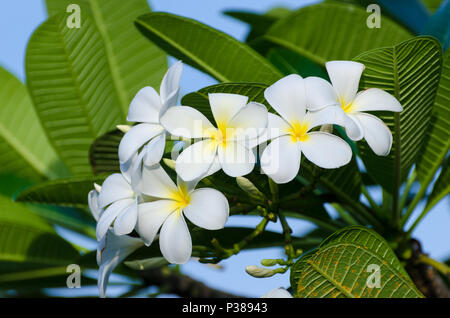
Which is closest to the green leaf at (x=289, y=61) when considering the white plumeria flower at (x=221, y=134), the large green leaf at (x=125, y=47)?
the large green leaf at (x=125, y=47)

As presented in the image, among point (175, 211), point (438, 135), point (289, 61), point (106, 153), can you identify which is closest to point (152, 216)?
point (175, 211)

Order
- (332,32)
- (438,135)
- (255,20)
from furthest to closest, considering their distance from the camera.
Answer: (255,20) → (332,32) → (438,135)

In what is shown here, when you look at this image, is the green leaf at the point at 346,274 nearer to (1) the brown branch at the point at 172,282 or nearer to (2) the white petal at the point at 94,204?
(2) the white petal at the point at 94,204

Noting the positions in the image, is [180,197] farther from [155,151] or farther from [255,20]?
[255,20]

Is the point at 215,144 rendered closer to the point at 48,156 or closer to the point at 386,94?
the point at 386,94

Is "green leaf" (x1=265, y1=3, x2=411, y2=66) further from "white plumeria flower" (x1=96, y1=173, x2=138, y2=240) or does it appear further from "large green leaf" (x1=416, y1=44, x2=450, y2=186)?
"white plumeria flower" (x1=96, y1=173, x2=138, y2=240)
